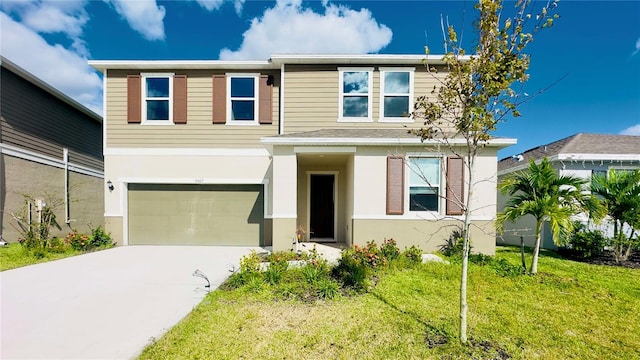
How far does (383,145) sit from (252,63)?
17.4 feet

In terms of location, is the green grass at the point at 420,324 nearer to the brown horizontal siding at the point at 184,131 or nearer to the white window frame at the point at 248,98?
the brown horizontal siding at the point at 184,131

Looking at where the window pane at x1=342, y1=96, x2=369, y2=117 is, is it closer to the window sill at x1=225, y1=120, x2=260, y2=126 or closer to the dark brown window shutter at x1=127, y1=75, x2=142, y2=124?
the window sill at x1=225, y1=120, x2=260, y2=126

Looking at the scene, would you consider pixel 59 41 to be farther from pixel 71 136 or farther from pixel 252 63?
pixel 252 63

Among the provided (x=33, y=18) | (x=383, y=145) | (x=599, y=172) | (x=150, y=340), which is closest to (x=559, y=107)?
(x=599, y=172)

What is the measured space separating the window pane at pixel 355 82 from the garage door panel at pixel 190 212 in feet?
14.7

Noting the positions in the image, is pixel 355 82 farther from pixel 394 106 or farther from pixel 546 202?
pixel 546 202

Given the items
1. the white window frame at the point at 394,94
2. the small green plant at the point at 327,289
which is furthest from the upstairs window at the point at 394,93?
the small green plant at the point at 327,289

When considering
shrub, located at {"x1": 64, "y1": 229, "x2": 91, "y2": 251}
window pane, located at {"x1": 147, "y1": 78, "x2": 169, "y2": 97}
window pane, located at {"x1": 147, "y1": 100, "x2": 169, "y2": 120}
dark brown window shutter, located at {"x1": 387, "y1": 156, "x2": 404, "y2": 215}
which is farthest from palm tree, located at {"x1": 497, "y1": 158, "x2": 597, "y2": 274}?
shrub, located at {"x1": 64, "y1": 229, "x2": 91, "y2": 251}

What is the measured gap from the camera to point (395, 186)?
7398 mm

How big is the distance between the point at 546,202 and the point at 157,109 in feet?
37.4

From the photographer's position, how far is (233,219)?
30.4 feet

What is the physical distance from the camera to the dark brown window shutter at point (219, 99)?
A: 9219mm

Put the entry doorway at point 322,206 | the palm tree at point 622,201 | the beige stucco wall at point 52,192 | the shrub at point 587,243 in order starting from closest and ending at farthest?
the palm tree at point 622,201 → the shrub at point 587,243 → the beige stucco wall at point 52,192 → the entry doorway at point 322,206

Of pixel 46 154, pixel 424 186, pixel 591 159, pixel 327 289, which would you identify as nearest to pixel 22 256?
pixel 46 154
